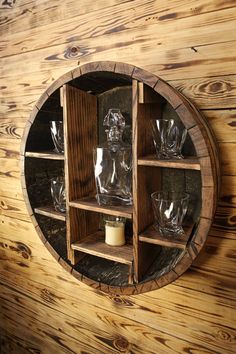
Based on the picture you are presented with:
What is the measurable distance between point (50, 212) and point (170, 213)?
0.49 metres

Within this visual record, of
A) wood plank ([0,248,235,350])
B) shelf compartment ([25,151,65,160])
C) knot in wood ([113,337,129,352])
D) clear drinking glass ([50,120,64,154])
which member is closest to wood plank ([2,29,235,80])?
clear drinking glass ([50,120,64,154])

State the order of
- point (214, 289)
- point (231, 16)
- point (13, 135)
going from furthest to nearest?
1. point (13, 135)
2. point (214, 289)
3. point (231, 16)

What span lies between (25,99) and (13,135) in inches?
7.7

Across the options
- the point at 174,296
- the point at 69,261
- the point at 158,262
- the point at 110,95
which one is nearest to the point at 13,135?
the point at 110,95

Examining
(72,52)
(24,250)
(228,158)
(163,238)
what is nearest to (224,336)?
(163,238)

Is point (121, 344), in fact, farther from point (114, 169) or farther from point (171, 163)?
point (171, 163)

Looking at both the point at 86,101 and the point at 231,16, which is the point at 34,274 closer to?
the point at 86,101

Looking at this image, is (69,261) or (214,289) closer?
(214,289)

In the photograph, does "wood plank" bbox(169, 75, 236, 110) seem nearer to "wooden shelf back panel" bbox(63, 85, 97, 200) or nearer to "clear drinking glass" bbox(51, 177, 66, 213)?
"wooden shelf back panel" bbox(63, 85, 97, 200)

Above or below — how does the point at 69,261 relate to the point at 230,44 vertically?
below

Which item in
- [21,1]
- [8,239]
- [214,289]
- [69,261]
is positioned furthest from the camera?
[8,239]

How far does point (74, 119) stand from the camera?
1.05 metres

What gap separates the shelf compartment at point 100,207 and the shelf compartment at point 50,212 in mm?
91

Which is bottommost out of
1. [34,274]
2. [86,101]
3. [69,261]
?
[34,274]
